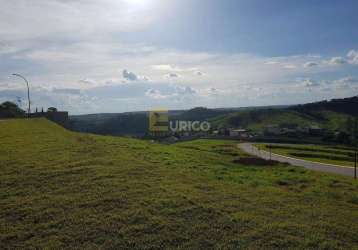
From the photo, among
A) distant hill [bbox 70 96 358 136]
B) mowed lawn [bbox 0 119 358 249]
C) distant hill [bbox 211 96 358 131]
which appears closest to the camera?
mowed lawn [bbox 0 119 358 249]

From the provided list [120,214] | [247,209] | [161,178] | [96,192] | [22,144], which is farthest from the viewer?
[22,144]

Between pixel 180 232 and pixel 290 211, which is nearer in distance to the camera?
pixel 180 232

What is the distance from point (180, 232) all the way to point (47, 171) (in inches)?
221

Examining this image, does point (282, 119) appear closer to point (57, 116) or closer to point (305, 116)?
point (305, 116)

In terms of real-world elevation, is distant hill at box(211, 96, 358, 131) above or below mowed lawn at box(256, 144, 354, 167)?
above

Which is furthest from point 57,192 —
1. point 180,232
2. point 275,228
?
point 275,228

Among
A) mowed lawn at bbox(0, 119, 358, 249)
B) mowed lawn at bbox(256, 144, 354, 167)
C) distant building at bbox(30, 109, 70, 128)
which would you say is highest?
distant building at bbox(30, 109, 70, 128)

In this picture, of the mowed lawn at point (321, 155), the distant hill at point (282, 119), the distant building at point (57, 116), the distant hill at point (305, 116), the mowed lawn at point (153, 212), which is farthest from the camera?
the distant hill at point (305, 116)

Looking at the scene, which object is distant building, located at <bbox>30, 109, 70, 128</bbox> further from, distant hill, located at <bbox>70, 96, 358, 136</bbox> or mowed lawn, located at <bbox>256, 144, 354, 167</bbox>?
distant hill, located at <bbox>70, 96, 358, 136</bbox>

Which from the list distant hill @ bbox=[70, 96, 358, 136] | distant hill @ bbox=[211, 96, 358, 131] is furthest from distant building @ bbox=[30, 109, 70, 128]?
distant hill @ bbox=[211, 96, 358, 131]

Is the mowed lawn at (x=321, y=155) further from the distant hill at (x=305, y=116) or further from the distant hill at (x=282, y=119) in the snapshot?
the distant hill at (x=305, y=116)

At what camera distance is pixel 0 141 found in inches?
679

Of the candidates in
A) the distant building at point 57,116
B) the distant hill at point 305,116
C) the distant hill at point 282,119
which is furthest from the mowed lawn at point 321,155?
the distant hill at point 305,116

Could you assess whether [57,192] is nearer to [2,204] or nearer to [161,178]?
[2,204]
